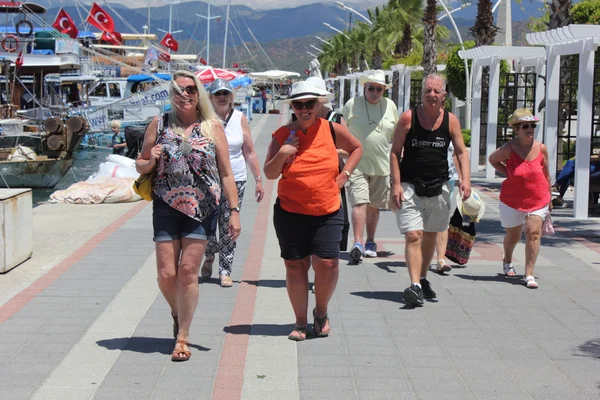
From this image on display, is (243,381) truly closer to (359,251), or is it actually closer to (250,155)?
(250,155)

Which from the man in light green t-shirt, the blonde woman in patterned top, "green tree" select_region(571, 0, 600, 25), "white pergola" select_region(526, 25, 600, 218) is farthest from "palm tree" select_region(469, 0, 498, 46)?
the blonde woman in patterned top

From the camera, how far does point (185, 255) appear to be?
5.56m

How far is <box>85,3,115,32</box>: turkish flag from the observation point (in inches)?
1225

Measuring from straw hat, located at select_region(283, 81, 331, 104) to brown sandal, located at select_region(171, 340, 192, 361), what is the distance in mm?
1696

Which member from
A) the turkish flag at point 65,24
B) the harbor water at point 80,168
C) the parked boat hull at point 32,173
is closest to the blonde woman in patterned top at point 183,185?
the parked boat hull at point 32,173

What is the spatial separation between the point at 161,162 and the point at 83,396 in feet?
4.88

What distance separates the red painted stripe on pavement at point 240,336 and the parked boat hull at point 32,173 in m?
13.3

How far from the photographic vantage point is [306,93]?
5.88 m

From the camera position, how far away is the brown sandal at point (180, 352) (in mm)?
5609

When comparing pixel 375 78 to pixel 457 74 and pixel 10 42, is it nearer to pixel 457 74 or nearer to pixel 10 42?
pixel 457 74

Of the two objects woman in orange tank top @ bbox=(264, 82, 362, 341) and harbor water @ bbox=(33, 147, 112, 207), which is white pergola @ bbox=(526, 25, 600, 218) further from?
harbor water @ bbox=(33, 147, 112, 207)

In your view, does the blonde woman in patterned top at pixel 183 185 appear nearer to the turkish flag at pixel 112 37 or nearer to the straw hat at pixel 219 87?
the straw hat at pixel 219 87

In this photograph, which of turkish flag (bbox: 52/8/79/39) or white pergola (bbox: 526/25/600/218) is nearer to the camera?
white pergola (bbox: 526/25/600/218)

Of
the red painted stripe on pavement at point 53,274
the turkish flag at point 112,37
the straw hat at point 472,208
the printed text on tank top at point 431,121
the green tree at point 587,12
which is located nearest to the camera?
the red painted stripe on pavement at point 53,274
